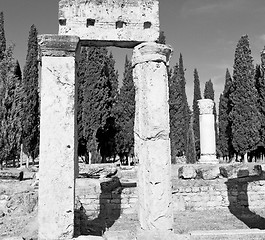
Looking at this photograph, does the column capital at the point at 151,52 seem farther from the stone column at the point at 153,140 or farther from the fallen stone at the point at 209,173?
the fallen stone at the point at 209,173

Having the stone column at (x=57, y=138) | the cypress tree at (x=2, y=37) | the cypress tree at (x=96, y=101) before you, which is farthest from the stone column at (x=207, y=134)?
the cypress tree at (x=2, y=37)

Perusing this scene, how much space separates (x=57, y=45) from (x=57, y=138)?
1.73 meters

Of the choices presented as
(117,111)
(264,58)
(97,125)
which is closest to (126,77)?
(117,111)

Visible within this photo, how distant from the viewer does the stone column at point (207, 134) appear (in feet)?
57.7

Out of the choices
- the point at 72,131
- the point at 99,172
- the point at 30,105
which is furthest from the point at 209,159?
the point at 30,105

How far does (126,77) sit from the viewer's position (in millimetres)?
30234

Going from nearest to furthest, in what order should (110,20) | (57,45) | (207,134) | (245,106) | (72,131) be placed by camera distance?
(72,131)
(57,45)
(110,20)
(207,134)
(245,106)

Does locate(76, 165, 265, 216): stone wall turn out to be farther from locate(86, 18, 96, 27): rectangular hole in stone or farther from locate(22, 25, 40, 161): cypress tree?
locate(22, 25, 40, 161): cypress tree

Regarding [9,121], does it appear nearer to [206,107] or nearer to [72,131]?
[206,107]

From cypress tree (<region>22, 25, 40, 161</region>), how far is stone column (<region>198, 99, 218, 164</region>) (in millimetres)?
14452

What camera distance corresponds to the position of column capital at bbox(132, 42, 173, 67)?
5.97 metres

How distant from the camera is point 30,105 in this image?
26562 millimetres

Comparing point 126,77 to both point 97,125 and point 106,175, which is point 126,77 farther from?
point 106,175

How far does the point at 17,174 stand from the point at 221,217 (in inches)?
330
